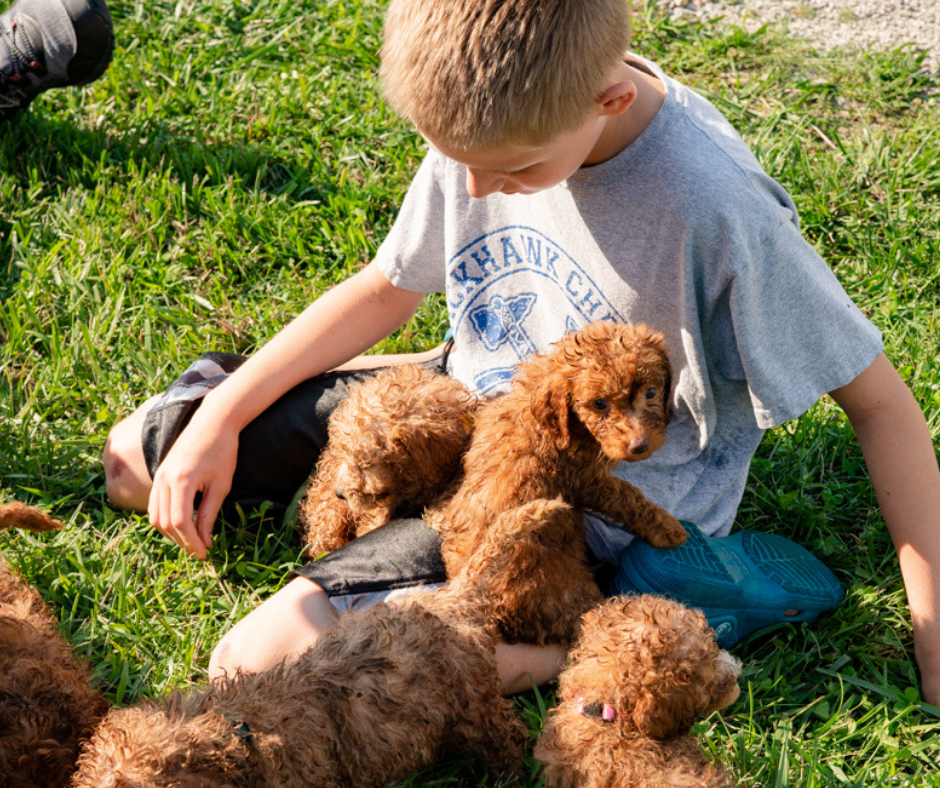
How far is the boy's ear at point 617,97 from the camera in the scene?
2461mm

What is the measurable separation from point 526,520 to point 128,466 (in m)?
1.73

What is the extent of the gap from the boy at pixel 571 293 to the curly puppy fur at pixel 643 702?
1.24ft

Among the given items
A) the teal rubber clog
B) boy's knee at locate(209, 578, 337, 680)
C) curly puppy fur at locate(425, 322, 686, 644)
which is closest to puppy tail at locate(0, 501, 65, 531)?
boy's knee at locate(209, 578, 337, 680)

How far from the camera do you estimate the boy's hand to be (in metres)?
3.29

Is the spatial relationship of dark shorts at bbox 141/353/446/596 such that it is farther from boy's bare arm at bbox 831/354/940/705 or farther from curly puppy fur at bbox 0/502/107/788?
boy's bare arm at bbox 831/354/940/705

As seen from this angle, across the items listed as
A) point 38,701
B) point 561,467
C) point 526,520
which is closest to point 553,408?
point 561,467

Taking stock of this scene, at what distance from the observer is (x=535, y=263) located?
3092mm

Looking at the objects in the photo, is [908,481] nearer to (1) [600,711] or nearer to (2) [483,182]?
(1) [600,711]

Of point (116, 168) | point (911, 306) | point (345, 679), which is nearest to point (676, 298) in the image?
point (345, 679)

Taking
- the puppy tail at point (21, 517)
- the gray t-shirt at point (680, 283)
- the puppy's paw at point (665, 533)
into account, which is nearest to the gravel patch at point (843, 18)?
the gray t-shirt at point (680, 283)

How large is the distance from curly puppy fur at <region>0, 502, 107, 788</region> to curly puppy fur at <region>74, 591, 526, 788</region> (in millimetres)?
174

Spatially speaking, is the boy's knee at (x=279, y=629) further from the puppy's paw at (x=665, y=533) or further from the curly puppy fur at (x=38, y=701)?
the puppy's paw at (x=665, y=533)

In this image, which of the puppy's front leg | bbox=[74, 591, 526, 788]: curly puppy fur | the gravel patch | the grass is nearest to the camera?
bbox=[74, 591, 526, 788]: curly puppy fur

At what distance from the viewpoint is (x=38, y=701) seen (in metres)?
2.47
